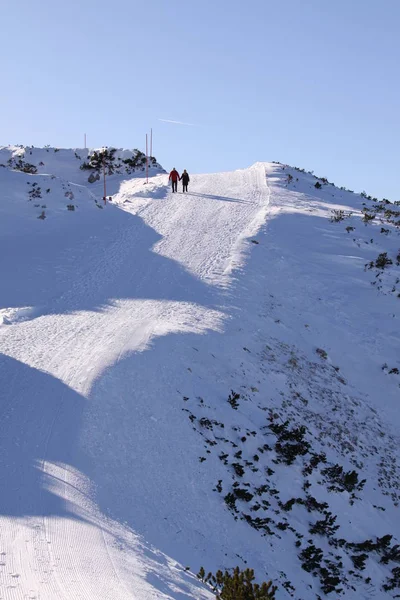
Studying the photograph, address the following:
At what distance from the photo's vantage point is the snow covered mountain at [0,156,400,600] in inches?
327

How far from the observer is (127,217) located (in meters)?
28.6

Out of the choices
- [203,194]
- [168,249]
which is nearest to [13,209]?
[168,249]

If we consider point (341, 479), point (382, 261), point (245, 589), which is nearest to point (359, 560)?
point (341, 479)

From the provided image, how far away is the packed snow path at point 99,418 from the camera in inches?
287

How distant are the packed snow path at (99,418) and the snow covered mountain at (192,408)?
42mm

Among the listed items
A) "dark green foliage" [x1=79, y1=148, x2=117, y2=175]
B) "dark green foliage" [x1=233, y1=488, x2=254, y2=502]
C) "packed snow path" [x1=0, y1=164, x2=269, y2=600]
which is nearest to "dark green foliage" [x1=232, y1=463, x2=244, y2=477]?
"dark green foliage" [x1=233, y1=488, x2=254, y2=502]

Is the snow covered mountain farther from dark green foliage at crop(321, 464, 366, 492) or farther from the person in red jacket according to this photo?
the person in red jacket

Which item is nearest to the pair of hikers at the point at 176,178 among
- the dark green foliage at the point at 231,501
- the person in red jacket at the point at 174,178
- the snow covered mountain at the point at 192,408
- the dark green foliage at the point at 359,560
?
the person in red jacket at the point at 174,178

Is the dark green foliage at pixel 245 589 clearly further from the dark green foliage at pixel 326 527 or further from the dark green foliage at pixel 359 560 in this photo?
the dark green foliage at pixel 359 560

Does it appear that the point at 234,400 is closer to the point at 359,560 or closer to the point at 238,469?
the point at 238,469

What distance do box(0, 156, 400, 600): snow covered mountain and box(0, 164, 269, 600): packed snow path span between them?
A: 42 mm

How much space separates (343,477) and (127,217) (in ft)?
64.1

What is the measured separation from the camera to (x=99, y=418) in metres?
10.9

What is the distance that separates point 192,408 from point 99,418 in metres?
2.38
